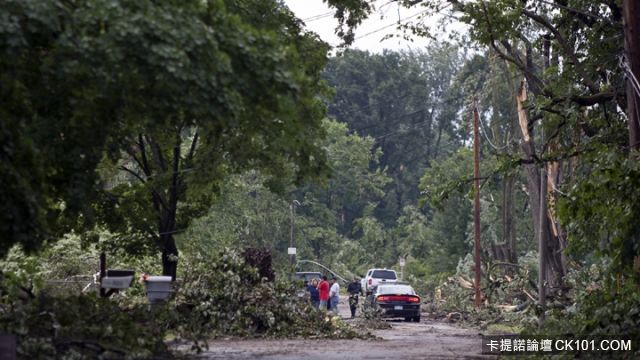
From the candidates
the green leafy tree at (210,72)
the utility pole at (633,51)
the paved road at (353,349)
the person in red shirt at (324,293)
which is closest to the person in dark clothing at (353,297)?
the person in red shirt at (324,293)

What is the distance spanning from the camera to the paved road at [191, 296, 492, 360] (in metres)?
21.9

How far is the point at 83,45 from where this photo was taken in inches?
558

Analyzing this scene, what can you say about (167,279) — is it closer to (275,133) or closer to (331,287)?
(275,133)

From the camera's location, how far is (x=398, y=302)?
43469 millimetres

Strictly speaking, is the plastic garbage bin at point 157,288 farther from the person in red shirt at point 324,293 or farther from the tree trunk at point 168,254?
the person in red shirt at point 324,293

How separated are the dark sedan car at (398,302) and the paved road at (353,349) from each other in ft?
38.4

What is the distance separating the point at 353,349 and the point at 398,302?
19.6 meters

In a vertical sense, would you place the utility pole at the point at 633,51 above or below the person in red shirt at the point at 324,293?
above

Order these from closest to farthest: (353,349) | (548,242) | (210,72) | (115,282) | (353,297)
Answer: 1. (210,72)
2. (115,282)
3. (353,349)
4. (548,242)
5. (353,297)

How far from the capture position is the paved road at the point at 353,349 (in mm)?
21859

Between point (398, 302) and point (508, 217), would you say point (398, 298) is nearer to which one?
point (398, 302)

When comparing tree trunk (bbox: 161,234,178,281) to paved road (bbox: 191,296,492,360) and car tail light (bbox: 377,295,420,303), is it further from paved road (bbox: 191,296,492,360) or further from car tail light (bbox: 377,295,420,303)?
car tail light (bbox: 377,295,420,303)

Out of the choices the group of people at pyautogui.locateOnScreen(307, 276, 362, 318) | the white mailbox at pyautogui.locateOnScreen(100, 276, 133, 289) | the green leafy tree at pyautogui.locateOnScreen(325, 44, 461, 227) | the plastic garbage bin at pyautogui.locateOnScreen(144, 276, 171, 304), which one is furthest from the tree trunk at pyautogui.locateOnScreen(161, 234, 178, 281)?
the green leafy tree at pyautogui.locateOnScreen(325, 44, 461, 227)

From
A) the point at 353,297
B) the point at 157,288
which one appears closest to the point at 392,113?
the point at 353,297
